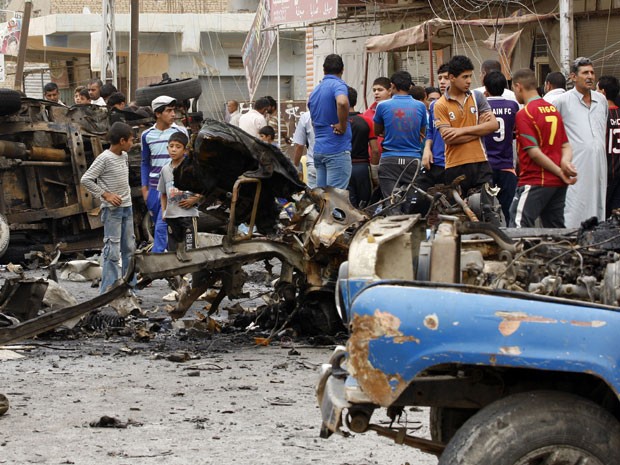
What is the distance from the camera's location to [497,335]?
392 centimetres

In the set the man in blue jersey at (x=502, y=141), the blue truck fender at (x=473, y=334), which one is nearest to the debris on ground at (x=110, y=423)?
the blue truck fender at (x=473, y=334)

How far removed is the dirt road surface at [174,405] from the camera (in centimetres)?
582

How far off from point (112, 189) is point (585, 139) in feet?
14.8

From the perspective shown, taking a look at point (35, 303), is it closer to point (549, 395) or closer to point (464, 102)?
point (464, 102)

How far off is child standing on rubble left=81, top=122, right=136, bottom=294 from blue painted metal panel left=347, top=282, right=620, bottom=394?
7.27 meters

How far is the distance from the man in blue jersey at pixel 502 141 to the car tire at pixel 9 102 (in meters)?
5.90

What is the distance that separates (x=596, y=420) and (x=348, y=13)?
22.2 m

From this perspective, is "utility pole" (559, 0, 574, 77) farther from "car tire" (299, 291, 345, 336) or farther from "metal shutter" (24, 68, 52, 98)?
"metal shutter" (24, 68, 52, 98)

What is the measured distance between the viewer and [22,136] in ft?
46.1

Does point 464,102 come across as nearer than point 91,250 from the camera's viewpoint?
Yes

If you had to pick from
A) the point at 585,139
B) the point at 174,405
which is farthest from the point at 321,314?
the point at 585,139

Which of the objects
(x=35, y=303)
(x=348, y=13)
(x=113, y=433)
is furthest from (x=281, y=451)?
(x=348, y=13)

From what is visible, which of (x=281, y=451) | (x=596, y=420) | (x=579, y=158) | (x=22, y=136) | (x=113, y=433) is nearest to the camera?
(x=596, y=420)

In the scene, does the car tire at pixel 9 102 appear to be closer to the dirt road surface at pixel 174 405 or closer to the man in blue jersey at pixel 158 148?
the man in blue jersey at pixel 158 148
